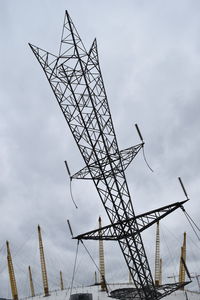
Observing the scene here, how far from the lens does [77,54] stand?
25594 millimetres

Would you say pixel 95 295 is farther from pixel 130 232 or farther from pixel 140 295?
pixel 130 232

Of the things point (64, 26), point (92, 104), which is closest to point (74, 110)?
point (92, 104)

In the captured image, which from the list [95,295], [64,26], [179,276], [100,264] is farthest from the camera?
[179,276]

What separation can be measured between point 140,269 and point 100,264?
5401cm

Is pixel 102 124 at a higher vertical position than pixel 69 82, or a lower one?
lower

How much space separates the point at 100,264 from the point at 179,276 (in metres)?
22.8

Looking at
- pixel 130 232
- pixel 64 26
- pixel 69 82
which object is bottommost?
pixel 130 232

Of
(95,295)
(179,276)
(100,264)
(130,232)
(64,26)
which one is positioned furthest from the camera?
(179,276)

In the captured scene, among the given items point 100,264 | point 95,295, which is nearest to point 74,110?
point 95,295

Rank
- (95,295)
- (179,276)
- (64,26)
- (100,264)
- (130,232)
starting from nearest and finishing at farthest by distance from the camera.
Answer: (64,26) → (130,232) → (95,295) → (100,264) → (179,276)

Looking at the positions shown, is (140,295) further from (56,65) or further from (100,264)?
(100,264)

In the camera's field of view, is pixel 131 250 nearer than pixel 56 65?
No

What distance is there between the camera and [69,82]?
85.3 feet

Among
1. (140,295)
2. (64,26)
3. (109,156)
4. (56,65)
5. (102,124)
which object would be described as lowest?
(140,295)
